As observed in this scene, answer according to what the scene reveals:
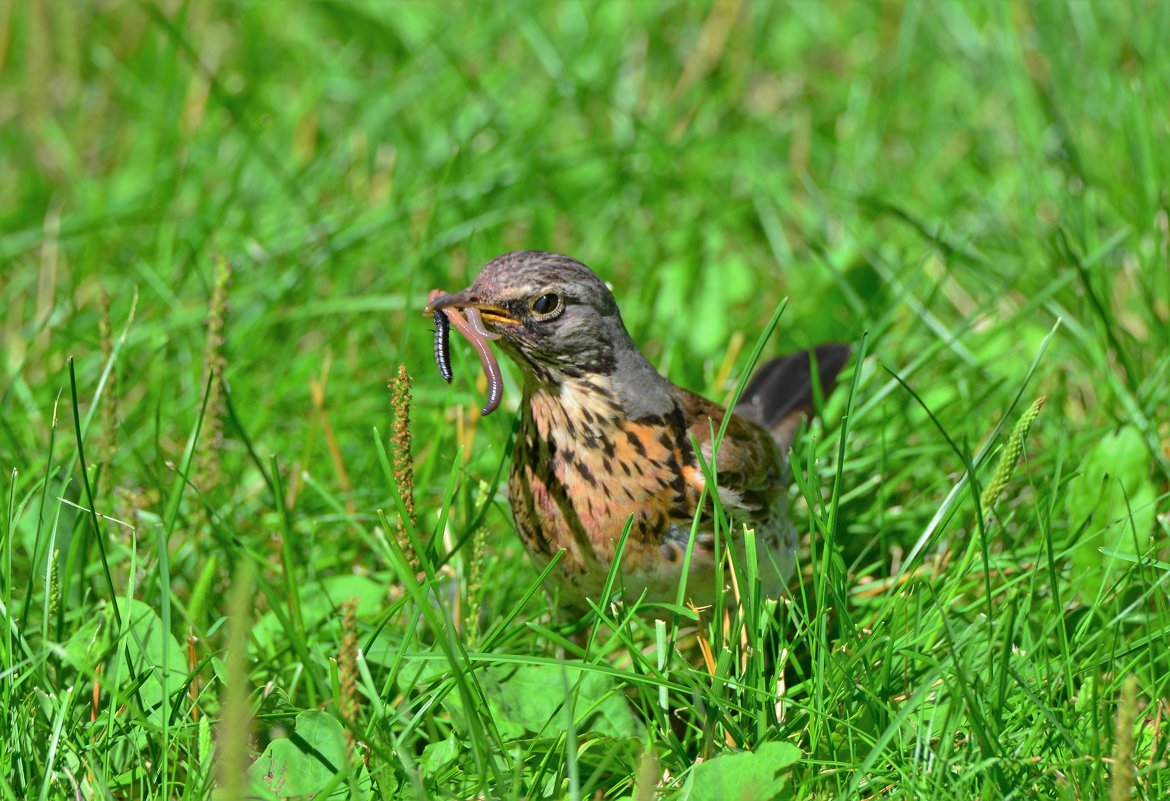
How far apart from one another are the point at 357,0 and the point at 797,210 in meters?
2.93

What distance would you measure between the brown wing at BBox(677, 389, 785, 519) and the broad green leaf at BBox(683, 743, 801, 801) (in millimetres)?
927

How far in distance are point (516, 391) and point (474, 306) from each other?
4.09 feet

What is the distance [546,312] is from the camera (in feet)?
11.1

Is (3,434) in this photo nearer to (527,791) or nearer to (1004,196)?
(527,791)

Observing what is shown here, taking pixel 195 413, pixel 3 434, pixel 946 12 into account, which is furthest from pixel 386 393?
pixel 946 12

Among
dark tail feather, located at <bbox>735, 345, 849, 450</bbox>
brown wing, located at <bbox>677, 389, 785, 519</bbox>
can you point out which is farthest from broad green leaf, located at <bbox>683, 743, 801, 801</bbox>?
dark tail feather, located at <bbox>735, 345, 849, 450</bbox>

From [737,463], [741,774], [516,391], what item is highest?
[516,391]

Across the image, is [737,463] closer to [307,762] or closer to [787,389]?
[787,389]

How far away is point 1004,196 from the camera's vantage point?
6.18 metres

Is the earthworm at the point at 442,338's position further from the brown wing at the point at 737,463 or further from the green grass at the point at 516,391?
the brown wing at the point at 737,463

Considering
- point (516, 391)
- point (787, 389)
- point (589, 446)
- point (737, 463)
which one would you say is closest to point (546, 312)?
point (589, 446)

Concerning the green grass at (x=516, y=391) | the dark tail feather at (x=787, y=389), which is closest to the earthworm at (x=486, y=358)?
the green grass at (x=516, y=391)

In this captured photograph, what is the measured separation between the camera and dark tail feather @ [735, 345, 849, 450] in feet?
15.4

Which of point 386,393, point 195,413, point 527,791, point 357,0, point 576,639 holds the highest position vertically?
point 357,0
